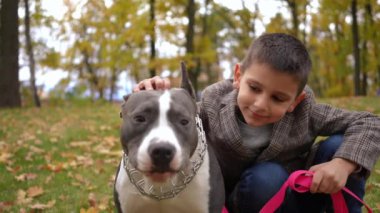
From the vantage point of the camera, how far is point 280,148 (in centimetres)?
277

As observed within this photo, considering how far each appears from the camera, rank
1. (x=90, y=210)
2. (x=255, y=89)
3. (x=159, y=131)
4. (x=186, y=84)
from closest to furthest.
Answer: (x=159, y=131) < (x=186, y=84) < (x=255, y=89) < (x=90, y=210)

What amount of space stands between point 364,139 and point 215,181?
0.88 metres

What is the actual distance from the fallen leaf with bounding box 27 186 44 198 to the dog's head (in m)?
2.13

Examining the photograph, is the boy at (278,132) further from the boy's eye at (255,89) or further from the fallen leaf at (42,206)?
the fallen leaf at (42,206)

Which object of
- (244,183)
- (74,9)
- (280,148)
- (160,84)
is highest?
(74,9)

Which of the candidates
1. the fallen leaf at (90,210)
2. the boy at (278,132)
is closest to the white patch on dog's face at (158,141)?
the boy at (278,132)

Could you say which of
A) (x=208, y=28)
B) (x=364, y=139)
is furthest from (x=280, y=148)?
(x=208, y=28)

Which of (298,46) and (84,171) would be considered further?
(84,171)

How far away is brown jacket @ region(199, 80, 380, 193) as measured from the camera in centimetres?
264

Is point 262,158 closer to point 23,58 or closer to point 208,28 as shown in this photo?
point 23,58

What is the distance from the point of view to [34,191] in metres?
4.13

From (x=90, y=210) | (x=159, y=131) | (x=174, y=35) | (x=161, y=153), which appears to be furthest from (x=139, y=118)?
(x=174, y=35)

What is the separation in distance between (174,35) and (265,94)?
14338 mm

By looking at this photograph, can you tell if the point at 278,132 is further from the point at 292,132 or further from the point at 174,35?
the point at 174,35
